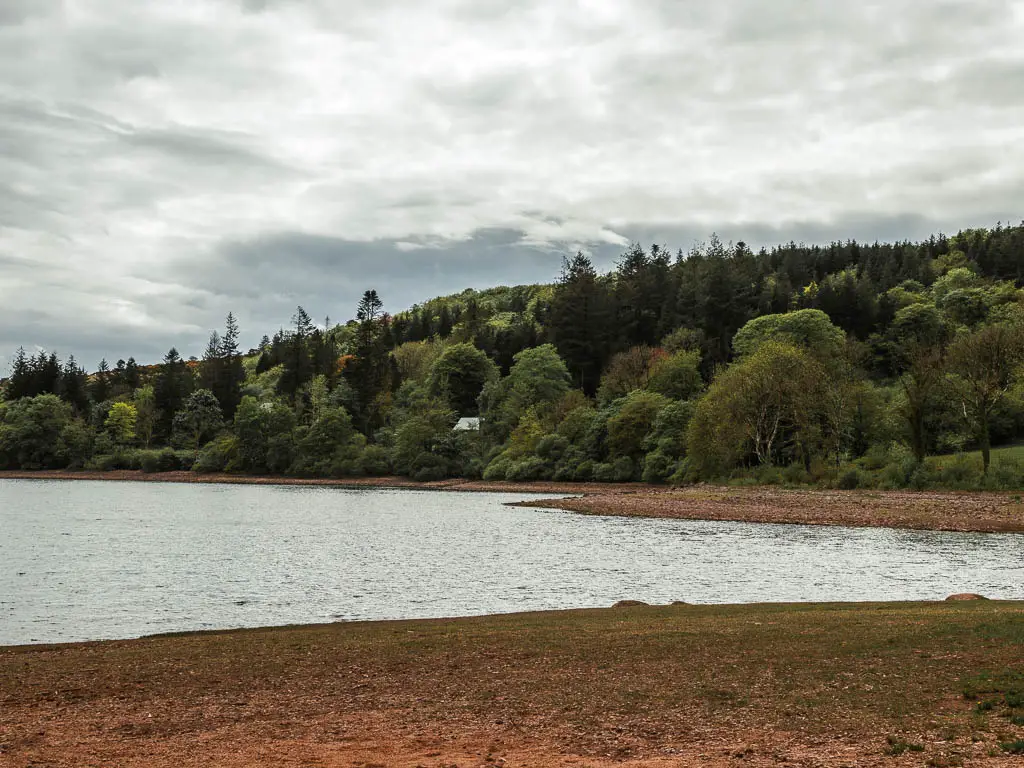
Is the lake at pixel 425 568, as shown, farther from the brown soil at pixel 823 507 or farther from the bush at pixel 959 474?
the bush at pixel 959 474

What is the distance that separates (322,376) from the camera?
161 metres

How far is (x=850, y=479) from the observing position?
218ft

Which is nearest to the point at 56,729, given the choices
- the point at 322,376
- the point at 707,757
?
the point at 707,757

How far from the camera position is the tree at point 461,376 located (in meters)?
150

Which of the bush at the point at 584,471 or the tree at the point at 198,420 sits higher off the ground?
the tree at the point at 198,420

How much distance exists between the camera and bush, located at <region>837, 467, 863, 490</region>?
66.2m

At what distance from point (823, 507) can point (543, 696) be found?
162 feet

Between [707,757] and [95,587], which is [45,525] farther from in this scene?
[707,757]

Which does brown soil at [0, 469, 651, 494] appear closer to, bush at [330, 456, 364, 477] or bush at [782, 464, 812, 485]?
bush at [330, 456, 364, 477]

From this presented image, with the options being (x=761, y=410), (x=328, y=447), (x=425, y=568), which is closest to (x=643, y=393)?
(x=761, y=410)

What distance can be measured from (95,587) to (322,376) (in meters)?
132

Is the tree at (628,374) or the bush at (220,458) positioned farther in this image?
the bush at (220,458)

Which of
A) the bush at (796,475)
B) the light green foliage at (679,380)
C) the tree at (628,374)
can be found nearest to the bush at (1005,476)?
the bush at (796,475)

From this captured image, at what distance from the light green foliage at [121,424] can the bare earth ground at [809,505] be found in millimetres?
95590
